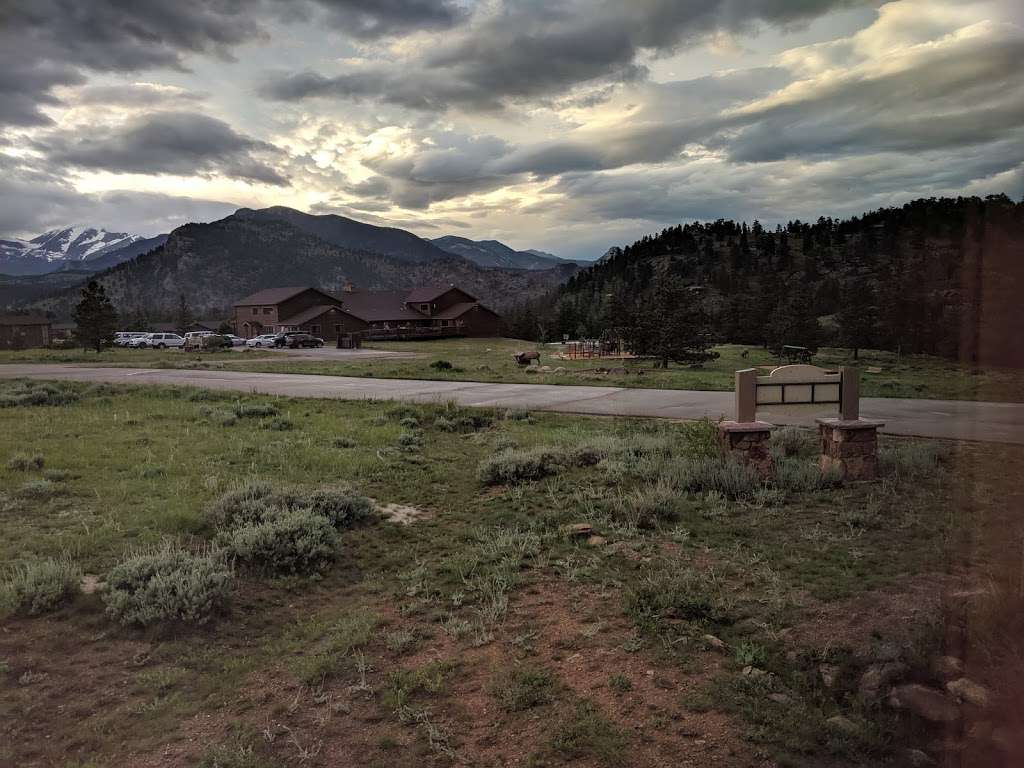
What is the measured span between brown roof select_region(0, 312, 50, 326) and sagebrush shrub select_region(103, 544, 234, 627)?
78.3m

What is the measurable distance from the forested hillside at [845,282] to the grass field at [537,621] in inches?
256

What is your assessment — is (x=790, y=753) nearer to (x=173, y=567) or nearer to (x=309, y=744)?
(x=309, y=744)

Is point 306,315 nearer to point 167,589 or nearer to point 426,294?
point 426,294

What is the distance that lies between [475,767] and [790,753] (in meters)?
1.56

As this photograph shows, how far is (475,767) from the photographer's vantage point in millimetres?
3229

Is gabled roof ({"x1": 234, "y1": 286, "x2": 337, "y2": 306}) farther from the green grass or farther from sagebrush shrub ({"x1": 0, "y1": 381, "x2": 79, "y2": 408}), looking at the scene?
sagebrush shrub ({"x1": 0, "y1": 381, "x2": 79, "y2": 408})

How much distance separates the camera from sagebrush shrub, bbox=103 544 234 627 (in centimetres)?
487

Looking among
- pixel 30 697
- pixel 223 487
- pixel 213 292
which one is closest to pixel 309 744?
pixel 30 697

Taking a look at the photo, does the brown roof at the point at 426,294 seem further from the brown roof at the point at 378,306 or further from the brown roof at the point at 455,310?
the brown roof at the point at 455,310

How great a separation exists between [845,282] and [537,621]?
3264 inches

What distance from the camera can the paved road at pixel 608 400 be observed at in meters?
10.9

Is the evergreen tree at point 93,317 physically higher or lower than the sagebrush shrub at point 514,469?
Answer: higher

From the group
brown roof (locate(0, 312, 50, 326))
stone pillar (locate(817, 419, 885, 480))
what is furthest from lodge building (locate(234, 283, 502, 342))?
stone pillar (locate(817, 419, 885, 480))

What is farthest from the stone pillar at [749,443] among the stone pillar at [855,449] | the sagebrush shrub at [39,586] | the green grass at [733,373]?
the green grass at [733,373]
